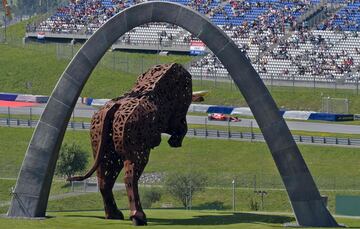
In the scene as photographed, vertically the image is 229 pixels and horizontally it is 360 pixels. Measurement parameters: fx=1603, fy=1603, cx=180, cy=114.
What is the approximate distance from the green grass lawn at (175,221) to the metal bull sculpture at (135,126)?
3.32 feet

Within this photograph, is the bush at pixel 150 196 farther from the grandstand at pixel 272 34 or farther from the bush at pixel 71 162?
the grandstand at pixel 272 34

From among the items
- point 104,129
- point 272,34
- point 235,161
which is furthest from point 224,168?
point 272,34

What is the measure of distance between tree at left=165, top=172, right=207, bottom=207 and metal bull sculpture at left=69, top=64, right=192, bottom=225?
16.0 meters

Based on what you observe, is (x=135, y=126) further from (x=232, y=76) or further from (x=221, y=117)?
(x=221, y=117)

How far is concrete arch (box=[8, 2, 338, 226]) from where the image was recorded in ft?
168

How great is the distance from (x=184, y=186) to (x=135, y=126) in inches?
776

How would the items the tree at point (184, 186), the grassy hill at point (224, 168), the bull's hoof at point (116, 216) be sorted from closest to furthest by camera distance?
the bull's hoof at point (116, 216), the tree at point (184, 186), the grassy hill at point (224, 168)

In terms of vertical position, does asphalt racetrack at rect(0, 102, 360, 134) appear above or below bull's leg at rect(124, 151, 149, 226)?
above

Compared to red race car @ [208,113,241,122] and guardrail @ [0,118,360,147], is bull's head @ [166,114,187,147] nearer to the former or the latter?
guardrail @ [0,118,360,147]

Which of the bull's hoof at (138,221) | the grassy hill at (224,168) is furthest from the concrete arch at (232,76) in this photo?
the grassy hill at (224,168)

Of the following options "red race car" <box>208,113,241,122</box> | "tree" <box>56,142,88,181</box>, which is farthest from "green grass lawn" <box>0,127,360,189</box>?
"red race car" <box>208,113,241,122</box>

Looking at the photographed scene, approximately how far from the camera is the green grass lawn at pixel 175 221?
168 ft

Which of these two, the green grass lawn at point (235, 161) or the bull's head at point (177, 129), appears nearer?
the bull's head at point (177, 129)

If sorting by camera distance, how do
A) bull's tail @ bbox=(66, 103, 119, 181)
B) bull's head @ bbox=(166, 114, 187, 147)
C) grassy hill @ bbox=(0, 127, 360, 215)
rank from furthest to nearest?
1. grassy hill @ bbox=(0, 127, 360, 215)
2. bull's head @ bbox=(166, 114, 187, 147)
3. bull's tail @ bbox=(66, 103, 119, 181)
